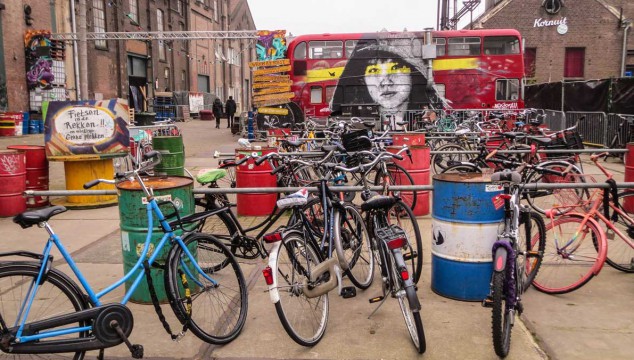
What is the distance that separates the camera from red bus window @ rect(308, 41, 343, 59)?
2072 centimetres

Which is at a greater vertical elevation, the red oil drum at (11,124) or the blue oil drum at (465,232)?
the red oil drum at (11,124)

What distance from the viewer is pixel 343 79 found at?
2078 cm

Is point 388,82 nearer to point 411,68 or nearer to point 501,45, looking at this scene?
point 411,68

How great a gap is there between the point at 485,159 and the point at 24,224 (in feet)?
19.5

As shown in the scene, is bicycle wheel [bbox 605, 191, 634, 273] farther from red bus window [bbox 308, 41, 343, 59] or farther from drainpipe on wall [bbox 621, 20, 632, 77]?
drainpipe on wall [bbox 621, 20, 632, 77]

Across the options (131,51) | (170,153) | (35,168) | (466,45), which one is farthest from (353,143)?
(131,51)

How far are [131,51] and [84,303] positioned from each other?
34.5 metres

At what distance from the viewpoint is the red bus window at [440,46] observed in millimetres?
20453

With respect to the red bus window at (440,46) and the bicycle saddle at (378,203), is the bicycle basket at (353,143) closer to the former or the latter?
the bicycle saddle at (378,203)

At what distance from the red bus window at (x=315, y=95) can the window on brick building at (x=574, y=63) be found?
2462 cm

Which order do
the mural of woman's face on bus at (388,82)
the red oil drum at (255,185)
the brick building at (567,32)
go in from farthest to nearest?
the brick building at (567,32)
the mural of woman's face on bus at (388,82)
the red oil drum at (255,185)

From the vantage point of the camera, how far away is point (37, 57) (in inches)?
937

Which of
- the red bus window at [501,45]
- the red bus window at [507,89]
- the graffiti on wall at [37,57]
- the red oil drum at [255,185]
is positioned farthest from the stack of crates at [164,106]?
the red oil drum at [255,185]

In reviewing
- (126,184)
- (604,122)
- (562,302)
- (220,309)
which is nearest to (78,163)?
(126,184)
